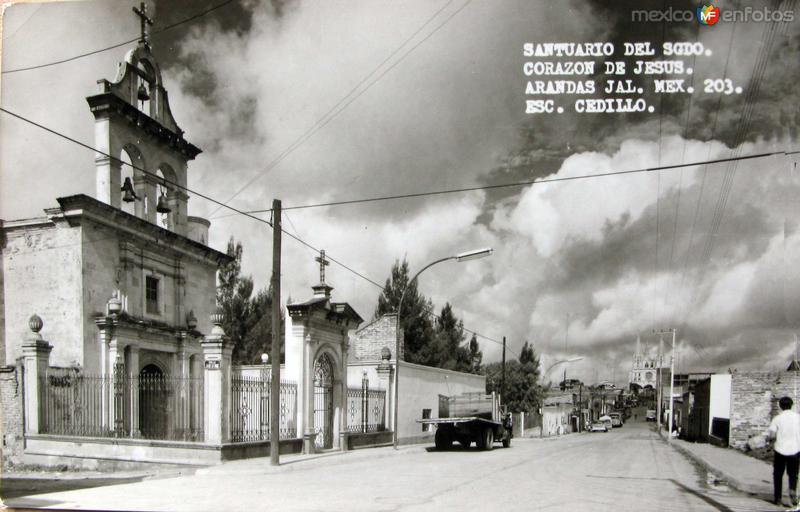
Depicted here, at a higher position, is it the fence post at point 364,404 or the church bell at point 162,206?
Result: the church bell at point 162,206

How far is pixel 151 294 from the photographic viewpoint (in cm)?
1972

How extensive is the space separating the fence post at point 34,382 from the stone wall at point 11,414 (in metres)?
0.20

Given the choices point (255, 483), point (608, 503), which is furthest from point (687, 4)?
point (255, 483)

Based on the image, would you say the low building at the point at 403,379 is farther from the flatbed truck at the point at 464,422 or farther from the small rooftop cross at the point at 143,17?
the small rooftop cross at the point at 143,17

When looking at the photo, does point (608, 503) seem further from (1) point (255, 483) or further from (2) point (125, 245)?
(2) point (125, 245)

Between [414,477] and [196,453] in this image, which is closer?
[414,477]

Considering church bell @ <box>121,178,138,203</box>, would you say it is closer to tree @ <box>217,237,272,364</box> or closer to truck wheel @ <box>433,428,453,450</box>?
truck wheel @ <box>433,428,453,450</box>

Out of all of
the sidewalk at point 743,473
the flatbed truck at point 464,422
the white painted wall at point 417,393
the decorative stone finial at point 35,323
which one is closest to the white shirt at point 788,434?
the sidewalk at point 743,473

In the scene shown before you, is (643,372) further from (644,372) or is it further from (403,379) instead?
(403,379)

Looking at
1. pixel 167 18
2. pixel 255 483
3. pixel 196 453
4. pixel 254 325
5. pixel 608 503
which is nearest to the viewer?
pixel 608 503

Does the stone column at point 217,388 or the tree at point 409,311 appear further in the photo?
the tree at point 409,311

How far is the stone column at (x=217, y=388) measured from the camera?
1462 cm

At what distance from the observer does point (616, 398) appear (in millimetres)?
112750

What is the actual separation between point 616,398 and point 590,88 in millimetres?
110021
